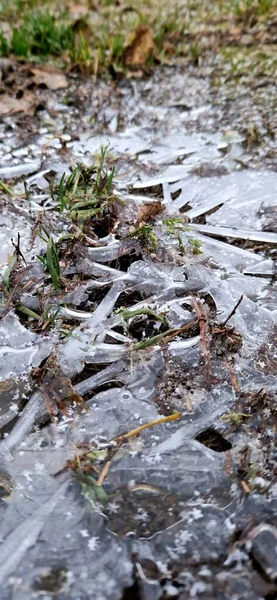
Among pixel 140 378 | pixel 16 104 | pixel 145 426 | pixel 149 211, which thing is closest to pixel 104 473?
pixel 145 426

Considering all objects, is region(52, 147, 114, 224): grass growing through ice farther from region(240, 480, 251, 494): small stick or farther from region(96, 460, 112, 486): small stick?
region(240, 480, 251, 494): small stick

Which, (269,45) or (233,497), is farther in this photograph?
(269,45)

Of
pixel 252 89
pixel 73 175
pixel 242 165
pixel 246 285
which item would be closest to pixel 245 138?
pixel 242 165

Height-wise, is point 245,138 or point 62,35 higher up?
point 62,35

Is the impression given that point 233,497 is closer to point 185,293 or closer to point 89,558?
point 89,558

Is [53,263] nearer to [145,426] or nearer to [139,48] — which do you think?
[145,426]

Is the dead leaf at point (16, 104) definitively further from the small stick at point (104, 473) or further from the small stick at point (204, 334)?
the small stick at point (104, 473)
